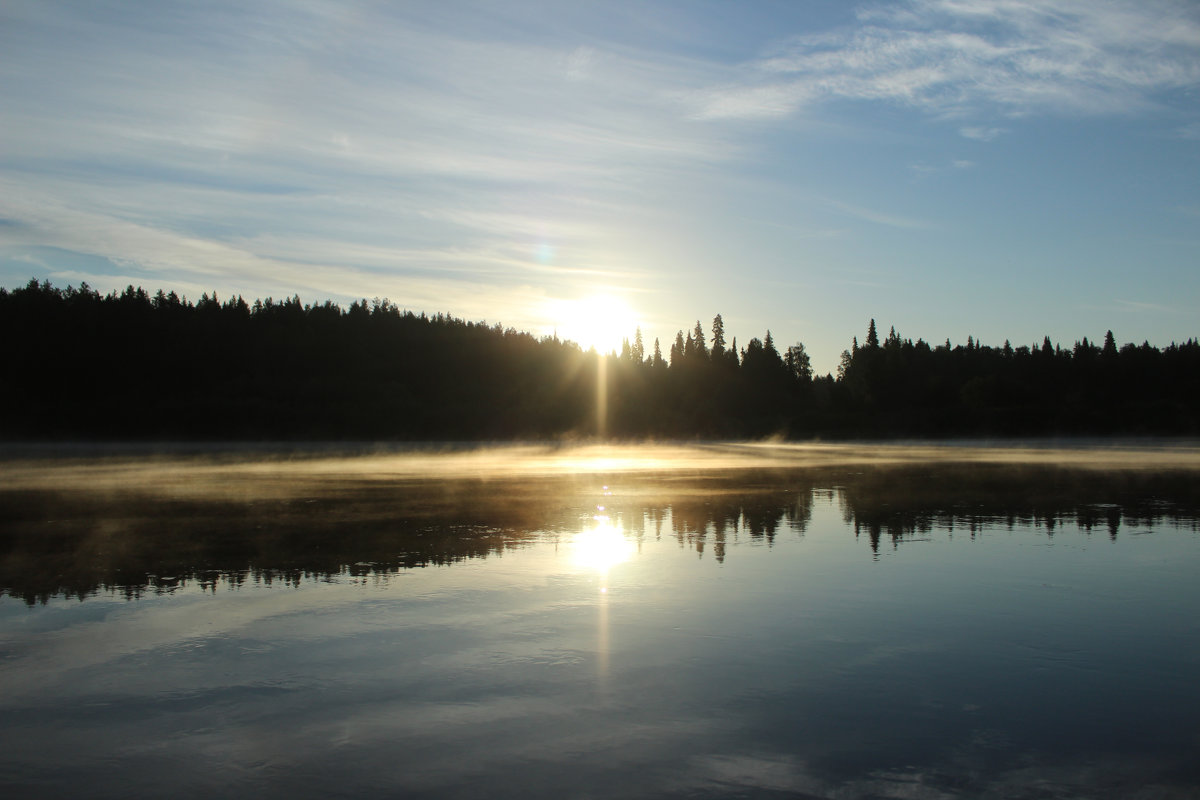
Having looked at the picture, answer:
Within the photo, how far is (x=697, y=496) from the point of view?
2502cm

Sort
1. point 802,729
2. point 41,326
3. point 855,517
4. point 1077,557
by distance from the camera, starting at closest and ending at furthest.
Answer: point 802,729
point 1077,557
point 855,517
point 41,326

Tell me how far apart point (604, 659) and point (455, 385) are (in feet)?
441

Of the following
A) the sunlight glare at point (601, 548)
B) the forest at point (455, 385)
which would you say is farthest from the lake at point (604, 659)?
A: the forest at point (455, 385)

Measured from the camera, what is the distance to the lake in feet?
19.6

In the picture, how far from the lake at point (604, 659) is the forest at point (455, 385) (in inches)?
3822

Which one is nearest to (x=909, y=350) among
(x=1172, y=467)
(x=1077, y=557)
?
(x=1172, y=467)

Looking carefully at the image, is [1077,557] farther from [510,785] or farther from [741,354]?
[741,354]

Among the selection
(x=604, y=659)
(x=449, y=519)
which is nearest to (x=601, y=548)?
(x=449, y=519)

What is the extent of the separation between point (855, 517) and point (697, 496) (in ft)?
19.9

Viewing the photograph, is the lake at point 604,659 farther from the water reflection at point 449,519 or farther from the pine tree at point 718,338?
the pine tree at point 718,338

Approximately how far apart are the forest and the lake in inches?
3822

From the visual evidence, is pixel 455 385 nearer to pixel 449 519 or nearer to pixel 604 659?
pixel 449 519

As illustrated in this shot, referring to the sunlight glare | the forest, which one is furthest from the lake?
the forest

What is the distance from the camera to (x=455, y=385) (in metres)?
141
